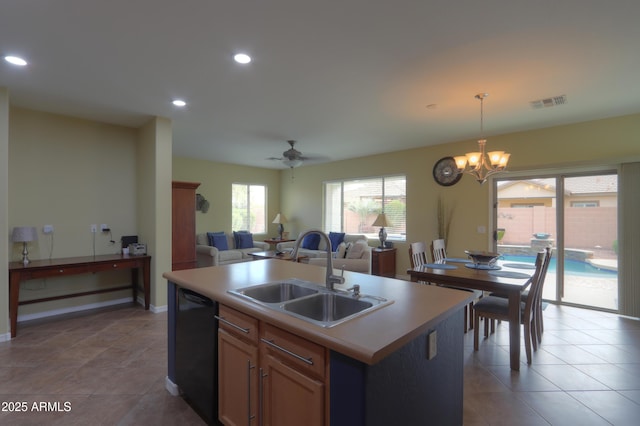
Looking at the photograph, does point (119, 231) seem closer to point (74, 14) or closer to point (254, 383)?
point (74, 14)

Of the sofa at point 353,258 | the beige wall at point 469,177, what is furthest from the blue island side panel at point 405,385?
the beige wall at point 469,177

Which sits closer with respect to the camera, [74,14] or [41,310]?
[74,14]

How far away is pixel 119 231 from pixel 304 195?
14.9ft

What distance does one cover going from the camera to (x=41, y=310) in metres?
3.84

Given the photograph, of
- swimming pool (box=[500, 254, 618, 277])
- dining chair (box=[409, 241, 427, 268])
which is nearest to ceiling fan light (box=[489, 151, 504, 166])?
dining chair (box=[409, 241, 427, 268])

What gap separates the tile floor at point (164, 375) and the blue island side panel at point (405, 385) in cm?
65

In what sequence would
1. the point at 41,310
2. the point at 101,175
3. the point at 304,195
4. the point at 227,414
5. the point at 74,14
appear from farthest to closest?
1. the point at 304,195
2. the point at 101,175
3. the point at 41,310
4. the point at 74,14
5. the point at 227,414

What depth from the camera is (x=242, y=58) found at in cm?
252

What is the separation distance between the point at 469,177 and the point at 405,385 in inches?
183

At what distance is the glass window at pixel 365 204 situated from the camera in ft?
20.9

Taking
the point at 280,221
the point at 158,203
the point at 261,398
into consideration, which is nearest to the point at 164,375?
the point at 261,398

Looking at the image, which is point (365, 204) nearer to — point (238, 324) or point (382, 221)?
point (382, 221)

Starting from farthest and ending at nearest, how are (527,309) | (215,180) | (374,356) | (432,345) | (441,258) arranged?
(215,180) < (441,258) < (527,309) < (432,345) < (374,356)

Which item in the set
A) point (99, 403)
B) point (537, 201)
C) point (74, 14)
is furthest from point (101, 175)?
point (537, 201)
